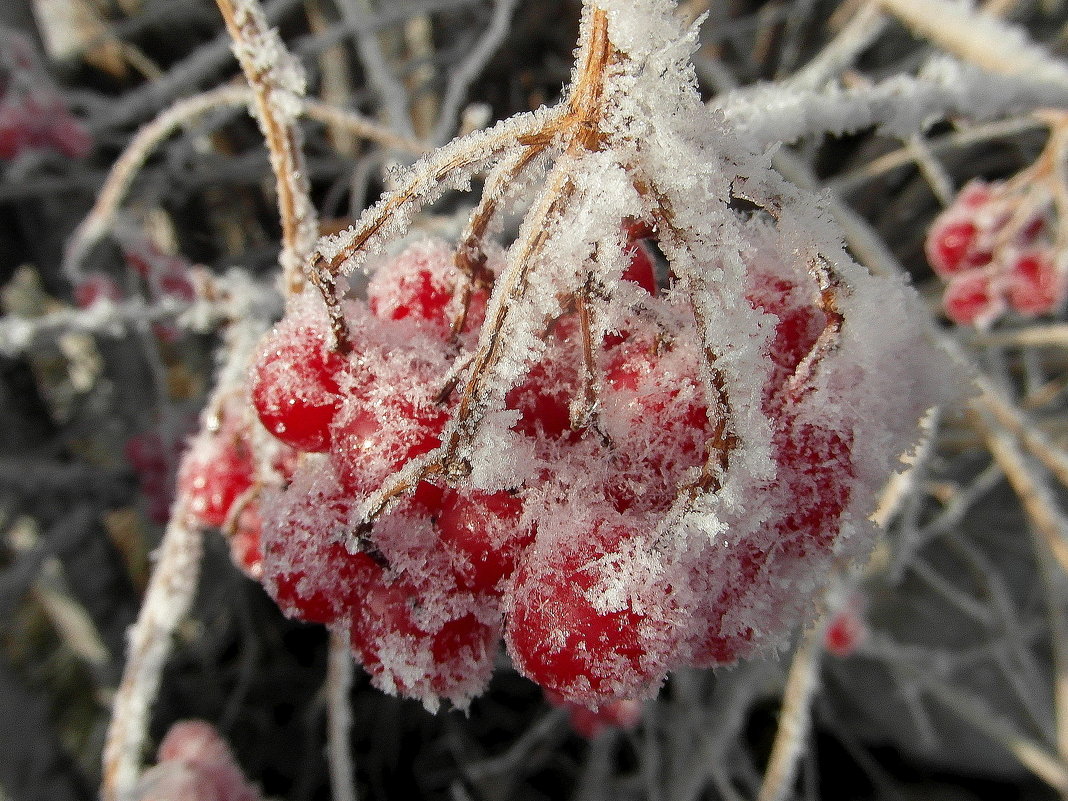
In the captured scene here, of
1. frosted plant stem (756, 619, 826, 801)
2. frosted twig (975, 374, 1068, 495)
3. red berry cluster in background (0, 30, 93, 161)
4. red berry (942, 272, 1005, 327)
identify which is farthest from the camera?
red berry cluster in background (0, 30, 93, 161)

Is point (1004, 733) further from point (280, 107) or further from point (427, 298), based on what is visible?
point (280, 107)

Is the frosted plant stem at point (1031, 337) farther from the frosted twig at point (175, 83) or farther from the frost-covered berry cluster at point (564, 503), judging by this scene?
the frosted twig at point (175, 83)

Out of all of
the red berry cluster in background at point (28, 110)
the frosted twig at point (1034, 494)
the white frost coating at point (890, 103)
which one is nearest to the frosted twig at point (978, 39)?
the white frost coating at point (890, 103)

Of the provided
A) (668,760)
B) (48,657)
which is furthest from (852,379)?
(48,657)

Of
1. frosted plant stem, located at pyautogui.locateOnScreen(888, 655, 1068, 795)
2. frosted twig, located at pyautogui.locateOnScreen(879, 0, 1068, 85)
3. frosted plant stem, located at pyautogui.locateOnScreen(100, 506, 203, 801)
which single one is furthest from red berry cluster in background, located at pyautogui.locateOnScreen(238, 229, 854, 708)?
frosted plant stem, located at pyautogui.locateOnScreen(888, 655, 1068, 795)

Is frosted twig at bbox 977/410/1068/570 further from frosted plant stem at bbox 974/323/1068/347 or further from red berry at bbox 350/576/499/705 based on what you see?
red berry at bbox 350/576/499/705

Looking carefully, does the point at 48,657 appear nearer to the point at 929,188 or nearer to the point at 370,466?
the point at 370,466

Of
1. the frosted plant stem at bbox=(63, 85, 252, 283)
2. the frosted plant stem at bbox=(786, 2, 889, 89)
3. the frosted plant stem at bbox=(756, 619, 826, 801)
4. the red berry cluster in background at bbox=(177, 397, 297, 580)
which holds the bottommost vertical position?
the frosted plant stem at bbox=(756, 619, 826, 801)

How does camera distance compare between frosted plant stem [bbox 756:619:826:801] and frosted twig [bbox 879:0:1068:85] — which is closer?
frosted twig [bbox 879:0:1068:85]
